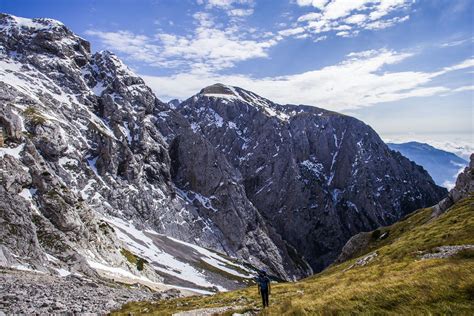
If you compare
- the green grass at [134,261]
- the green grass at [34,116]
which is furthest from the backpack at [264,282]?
the green grass at [34,116]

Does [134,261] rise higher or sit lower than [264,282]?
lower

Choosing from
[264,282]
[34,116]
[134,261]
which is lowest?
[134,261]

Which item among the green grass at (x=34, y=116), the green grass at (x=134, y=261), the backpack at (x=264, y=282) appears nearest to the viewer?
the backpack at (x=264, y=282)

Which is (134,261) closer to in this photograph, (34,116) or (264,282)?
(34,116)

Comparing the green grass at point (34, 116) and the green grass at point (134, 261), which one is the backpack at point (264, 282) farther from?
the green grass at point (34, 116)

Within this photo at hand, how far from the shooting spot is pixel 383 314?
39.8ft

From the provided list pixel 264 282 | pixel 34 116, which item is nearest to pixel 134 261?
pixel 34 116

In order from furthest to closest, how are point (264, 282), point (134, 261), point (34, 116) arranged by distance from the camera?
point (34, 116) → point (134, 261) → point (264, 282)

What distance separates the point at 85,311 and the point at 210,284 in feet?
504

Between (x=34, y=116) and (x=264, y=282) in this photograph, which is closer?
(x=264, y=282)

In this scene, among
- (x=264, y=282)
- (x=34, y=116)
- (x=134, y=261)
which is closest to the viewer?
(x=264, y=282)

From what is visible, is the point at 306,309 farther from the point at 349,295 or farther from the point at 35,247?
the point at 35,247

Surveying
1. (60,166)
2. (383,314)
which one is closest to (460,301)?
(383,314)

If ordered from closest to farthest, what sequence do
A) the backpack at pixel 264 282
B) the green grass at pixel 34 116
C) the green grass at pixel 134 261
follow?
1. the backpack at pixel 264 282
2. the green grass at pixel 134 261
3. the green grass at pixel 34 116
